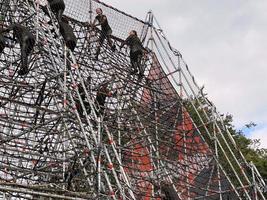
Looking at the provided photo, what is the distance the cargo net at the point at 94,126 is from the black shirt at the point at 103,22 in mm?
252

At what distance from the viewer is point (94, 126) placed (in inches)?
432

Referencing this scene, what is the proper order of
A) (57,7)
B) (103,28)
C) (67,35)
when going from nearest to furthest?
(67,35) < (57,7) < (103,28)

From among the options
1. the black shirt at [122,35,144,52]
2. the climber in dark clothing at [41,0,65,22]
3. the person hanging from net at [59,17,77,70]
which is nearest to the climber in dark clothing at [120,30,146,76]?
the black shirt at [122,35,144,52]

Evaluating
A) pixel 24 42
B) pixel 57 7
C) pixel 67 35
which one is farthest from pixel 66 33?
pixel 24 42

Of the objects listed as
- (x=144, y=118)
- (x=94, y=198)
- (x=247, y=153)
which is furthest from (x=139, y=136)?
(x=247, y=153)

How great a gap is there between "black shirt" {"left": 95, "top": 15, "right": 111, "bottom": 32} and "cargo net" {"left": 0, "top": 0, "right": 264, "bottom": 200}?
0.25m

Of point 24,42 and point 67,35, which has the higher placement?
point 67,35

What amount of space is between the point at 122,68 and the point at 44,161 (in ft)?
15.7

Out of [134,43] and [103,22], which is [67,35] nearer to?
[103,22]

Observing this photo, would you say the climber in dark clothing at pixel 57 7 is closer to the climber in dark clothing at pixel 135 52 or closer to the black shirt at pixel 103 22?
the black shirt at pixel 103 22

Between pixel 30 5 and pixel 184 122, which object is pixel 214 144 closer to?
pixel 184 122

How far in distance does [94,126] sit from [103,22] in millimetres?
5959

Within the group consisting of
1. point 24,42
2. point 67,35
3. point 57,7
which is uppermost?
point 57,7

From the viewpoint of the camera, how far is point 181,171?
14945 millimetres
